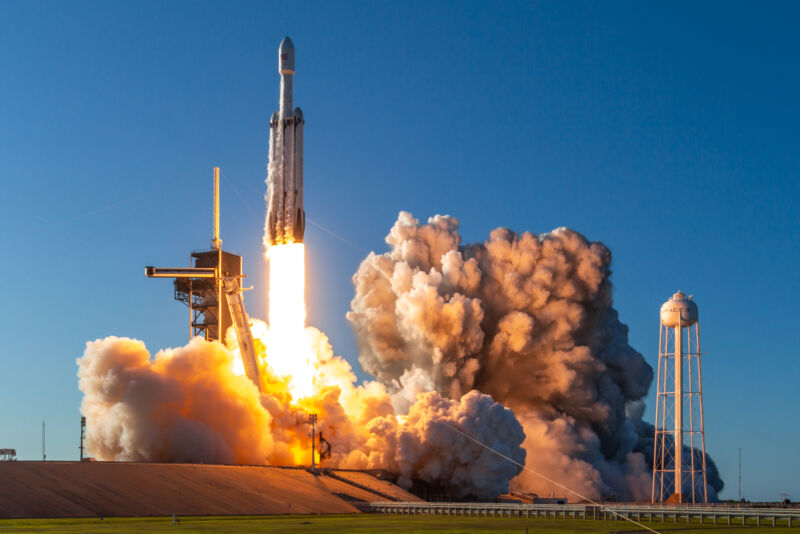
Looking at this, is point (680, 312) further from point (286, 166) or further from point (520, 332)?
point (286, 166)

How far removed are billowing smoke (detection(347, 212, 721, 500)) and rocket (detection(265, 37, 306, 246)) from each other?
17.0 m

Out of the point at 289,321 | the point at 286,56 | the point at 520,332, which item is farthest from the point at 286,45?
the point at 520,332

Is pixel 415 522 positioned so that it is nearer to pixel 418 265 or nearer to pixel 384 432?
pixel 384 432

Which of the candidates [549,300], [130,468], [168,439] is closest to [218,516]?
[130,468]

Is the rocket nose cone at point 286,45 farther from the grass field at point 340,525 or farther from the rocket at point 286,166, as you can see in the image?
the grass field at point 340,525

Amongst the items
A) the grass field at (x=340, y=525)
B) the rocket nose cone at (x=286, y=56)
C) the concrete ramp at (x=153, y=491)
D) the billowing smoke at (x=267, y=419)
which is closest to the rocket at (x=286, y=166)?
the rocket nose cone at (x=286, y=56)

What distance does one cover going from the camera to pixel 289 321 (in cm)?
9450

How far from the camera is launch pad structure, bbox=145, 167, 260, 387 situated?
3893 inches

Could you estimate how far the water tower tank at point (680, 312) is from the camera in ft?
306

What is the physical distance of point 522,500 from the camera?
98.4 m

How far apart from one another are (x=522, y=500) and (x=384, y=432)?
12.6 m

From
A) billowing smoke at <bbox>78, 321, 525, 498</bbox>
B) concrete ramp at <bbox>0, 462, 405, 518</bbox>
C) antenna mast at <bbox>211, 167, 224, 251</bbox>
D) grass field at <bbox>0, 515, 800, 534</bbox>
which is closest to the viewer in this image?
grass field at <bbox>0, 515, 800, 534</bbox>

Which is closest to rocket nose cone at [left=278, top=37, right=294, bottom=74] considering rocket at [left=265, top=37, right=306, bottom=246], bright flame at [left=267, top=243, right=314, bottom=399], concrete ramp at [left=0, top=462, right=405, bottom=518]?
rocket at [left=265, top=37, right=306, bottom=246]

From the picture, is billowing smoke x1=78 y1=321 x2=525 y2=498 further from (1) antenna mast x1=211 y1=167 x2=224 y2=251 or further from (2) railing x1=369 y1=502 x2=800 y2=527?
(2) railing x1=369 y1=502 x2=800 y2=527
